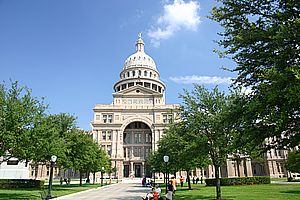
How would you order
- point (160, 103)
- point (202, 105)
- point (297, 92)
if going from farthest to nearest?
point (160, 103), point (202, 105), point (297, 92)

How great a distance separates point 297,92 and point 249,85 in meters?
3.67

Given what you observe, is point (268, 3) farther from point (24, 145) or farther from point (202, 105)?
point (24, 145)

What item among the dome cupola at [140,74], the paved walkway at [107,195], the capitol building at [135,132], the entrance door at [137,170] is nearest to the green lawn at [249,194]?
the paved walkway at [107,195]

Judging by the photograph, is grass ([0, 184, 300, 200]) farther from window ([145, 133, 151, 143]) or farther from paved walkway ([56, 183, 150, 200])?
window ([145, 133, 151, 143])

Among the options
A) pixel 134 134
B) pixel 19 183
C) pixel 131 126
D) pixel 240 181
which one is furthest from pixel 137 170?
pixel 19 183

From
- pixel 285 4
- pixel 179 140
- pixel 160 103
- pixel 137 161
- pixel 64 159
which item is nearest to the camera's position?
pixel 285 4

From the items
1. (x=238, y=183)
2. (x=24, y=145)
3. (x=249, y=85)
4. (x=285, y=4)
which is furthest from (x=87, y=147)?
(x=285, y=4)

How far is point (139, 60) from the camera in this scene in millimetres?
100750

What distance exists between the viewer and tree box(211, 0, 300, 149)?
728 centimetres

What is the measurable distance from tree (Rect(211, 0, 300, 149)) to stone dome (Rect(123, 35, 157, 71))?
8822 cm

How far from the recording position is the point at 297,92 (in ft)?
21.2

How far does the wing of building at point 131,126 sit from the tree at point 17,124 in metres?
49.5

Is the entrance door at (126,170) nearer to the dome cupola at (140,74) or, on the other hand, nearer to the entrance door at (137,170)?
the entrance door at (137,170)

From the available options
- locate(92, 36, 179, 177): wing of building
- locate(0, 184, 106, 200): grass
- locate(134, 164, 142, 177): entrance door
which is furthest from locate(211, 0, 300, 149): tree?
locate(134, 164, 142, 177): entrance door
